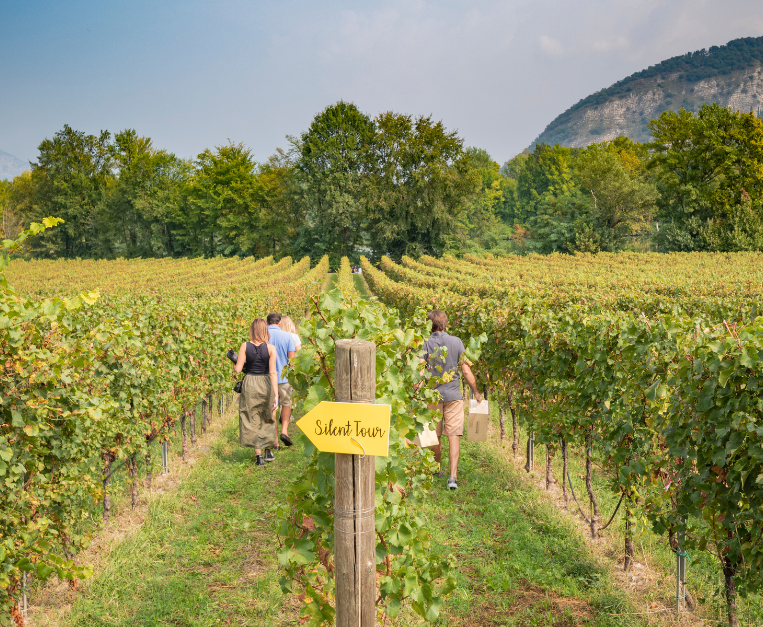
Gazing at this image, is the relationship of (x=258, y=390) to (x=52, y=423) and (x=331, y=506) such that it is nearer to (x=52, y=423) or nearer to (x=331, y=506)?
(x=52, y=423)

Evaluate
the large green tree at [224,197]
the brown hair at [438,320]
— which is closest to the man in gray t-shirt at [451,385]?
the brown hair at [438,320]

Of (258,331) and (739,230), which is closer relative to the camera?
(258,331)

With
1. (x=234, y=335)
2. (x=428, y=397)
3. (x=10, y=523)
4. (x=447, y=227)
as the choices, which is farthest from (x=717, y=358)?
(x=447, y=227)

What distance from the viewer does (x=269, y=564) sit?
4.14 meters

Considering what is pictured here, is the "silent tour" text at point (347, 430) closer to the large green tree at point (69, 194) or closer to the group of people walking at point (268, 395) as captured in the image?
the group of people walking at point (268, 395)

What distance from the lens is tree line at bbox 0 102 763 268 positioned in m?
38.9

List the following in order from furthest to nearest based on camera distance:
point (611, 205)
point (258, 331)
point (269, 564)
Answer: point (611, 205), point (258, 331), point (269, 564)

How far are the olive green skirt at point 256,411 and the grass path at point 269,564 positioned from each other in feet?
1.94

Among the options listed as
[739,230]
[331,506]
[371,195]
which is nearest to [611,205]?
[739,230]

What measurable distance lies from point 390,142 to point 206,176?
816 inches

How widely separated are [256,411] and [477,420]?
277cm

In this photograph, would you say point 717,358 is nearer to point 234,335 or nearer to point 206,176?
point 234,335

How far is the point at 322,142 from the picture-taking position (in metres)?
48.4

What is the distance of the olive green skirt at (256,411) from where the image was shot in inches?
247
